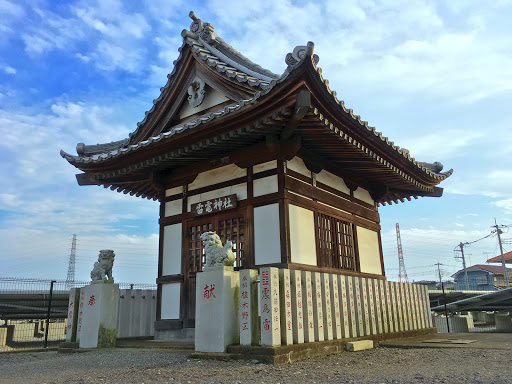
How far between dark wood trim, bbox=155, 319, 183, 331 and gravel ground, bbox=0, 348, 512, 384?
2.20 metres

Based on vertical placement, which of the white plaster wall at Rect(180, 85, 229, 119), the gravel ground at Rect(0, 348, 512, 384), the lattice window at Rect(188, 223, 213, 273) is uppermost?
the white plaster wall at Rect(180, 85, 229, 119)

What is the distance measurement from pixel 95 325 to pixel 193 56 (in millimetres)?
6842

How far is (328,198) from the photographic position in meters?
10.1

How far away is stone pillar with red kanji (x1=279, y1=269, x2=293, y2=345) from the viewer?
20.5ft

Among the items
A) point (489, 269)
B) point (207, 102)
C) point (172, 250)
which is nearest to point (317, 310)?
point (172, 250)

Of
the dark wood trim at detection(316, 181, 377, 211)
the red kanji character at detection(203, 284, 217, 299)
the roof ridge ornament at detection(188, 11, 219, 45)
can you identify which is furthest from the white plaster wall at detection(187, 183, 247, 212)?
the roof ridge ornament at detection(188, 11, 219, 45)

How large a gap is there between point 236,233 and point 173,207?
7.55ft

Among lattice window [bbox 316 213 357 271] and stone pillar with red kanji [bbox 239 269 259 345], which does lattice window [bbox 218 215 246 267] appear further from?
stone pillar with red kanji [bbox 239 269 259 345]

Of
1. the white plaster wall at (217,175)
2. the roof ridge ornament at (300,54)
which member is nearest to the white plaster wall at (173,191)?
the white plaster wall at (217,175)

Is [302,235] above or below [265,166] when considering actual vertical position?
below

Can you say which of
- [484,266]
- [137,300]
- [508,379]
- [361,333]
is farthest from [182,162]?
[484,266]

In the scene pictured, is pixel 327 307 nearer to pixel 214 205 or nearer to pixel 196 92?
pixel 214 205

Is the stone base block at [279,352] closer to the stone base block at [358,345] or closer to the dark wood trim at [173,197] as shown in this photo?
the stone base block at [358,345]

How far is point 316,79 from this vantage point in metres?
6.75
